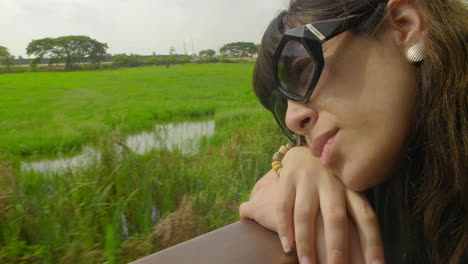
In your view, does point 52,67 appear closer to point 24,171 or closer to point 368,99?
point 24,171

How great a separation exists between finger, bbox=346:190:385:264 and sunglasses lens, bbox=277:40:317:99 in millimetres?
267

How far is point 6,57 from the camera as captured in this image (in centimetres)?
236

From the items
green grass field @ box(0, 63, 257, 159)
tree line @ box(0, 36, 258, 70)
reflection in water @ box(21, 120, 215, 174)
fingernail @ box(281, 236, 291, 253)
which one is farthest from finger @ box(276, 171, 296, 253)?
reflection in water @ box(21, 120, 215, 174)

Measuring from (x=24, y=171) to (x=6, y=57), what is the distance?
76 centimetres

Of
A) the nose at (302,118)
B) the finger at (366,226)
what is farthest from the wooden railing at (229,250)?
the nose at (302,118)

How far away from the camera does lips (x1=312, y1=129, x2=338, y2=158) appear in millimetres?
831

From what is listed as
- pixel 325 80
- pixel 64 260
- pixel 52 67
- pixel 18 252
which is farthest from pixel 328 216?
pixel 52 67

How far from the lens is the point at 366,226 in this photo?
74cm

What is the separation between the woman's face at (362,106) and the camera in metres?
0.78

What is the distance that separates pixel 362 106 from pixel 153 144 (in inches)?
92.4

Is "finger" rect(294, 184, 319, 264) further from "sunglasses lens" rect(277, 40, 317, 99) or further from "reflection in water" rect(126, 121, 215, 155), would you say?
"reflection in water" rect(126, 121, 215, 155)

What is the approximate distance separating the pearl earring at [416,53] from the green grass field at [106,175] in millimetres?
1465

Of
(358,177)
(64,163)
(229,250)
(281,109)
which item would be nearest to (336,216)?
(358,177)

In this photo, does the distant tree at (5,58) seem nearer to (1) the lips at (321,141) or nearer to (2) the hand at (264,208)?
(2) the hand at (264,208)
